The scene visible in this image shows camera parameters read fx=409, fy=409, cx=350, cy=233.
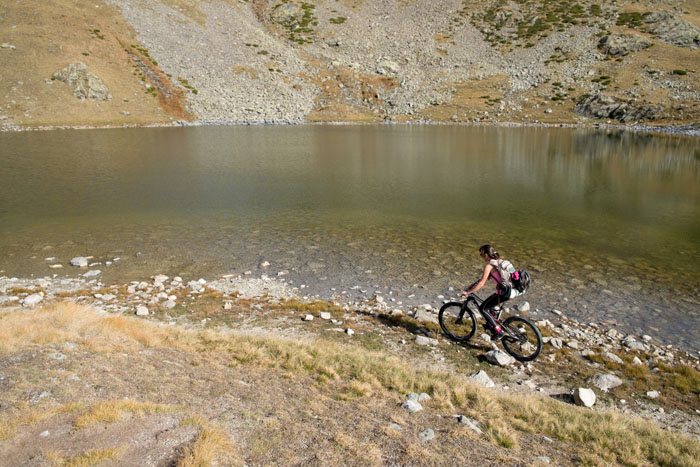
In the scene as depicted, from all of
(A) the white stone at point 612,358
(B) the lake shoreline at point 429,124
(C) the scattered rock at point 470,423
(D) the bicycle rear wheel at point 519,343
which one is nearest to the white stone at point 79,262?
(C) the scattered rock at point 470,423

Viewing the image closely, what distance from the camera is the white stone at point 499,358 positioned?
37.3ft

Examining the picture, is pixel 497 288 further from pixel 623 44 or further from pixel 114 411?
pixel 623 44

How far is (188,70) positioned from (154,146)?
5955cm

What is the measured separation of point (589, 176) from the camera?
42.2 m

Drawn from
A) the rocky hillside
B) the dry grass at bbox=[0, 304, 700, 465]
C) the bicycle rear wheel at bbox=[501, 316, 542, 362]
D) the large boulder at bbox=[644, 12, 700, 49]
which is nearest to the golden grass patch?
the dry grass at bbox=[0, 304, 700, 465]

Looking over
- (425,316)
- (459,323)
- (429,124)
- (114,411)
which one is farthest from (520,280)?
(429,124)

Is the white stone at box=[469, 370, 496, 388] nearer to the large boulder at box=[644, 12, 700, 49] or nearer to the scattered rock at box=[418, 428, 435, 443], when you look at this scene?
the scattered rock at box=[418, 428, 435, 443]

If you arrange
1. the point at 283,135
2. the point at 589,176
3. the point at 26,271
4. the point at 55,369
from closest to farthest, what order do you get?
the point at 55,369
the point at 26,271
the point at 589,176
the point at 283,135

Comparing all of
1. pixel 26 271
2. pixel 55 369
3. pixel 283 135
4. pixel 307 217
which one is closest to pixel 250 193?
pixel 307 217

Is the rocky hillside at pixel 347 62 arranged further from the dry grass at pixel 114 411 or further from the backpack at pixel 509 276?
the backpack at pixel 509 276

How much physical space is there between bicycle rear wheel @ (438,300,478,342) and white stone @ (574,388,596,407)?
134 inches

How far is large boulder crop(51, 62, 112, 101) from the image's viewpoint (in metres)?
87.7

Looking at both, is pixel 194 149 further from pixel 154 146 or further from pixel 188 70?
pixel 188 70

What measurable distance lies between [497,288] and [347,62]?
131m
